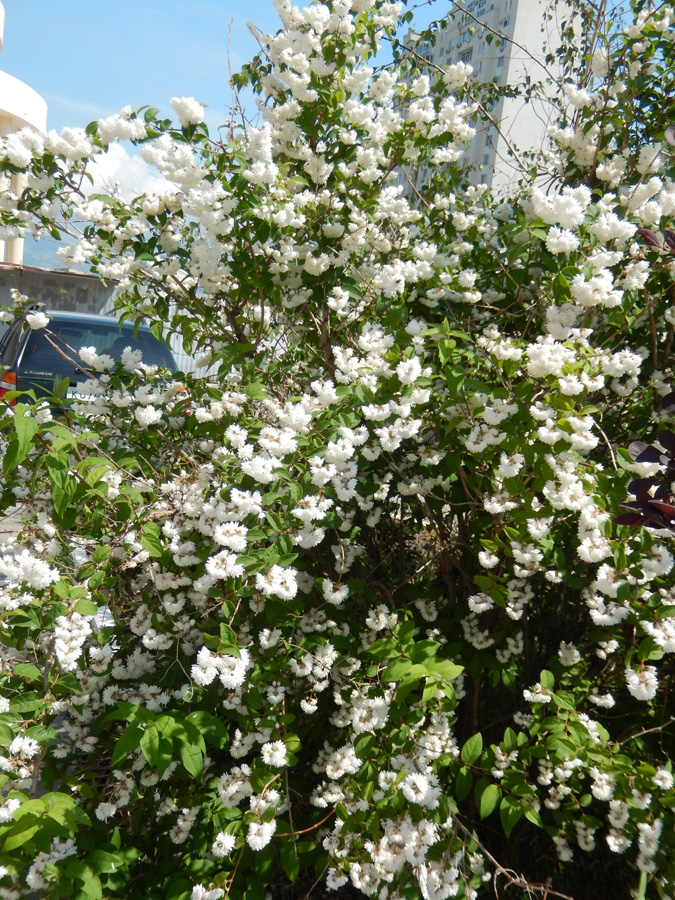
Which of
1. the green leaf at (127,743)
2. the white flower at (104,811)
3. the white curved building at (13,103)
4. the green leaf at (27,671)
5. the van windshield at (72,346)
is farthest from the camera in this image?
the white curved building at (13,103)

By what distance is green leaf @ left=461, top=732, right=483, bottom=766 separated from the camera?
1.90 meters

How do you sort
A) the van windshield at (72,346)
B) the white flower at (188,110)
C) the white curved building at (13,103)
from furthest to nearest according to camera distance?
the white curved building at (13,103)
the van windshield at (72,346)
the white flower at (188,110)

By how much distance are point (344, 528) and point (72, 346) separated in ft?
17.6

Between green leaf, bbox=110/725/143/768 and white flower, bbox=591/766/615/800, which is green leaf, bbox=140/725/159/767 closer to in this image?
green leaf, bbox=110/725/143/768

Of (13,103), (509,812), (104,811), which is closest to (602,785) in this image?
(509,812)

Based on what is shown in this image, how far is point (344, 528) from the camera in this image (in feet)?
6.97

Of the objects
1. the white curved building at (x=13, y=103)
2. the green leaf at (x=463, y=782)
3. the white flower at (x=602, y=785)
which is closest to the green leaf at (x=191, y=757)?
the green leaf at (x=463, y=782)

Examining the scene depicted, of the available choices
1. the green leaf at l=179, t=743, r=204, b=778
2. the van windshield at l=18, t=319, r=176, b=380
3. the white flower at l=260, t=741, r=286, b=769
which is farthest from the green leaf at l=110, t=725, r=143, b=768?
the van windshield at l=18, t=319, r=176, b=380

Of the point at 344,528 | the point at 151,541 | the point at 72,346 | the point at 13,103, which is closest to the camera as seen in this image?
the point at 151,541

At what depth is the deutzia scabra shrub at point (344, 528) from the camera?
1786 millimetres

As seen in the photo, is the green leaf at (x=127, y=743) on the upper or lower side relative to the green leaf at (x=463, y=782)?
upper

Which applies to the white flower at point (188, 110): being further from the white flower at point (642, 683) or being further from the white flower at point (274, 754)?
the white flower at point (642, 683)

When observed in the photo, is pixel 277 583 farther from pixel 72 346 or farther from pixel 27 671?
pixel 72 346

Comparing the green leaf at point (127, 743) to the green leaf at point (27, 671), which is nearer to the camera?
the green leaf at point (127, 743)
